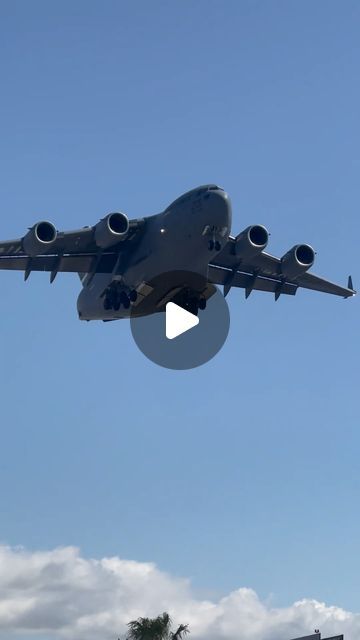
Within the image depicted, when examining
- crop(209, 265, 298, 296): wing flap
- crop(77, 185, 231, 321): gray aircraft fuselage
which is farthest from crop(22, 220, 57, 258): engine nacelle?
crop(209, 265, 298, 296): wing flap

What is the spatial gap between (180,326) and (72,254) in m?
5.14

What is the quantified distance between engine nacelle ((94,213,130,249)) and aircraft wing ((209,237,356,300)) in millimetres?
4563

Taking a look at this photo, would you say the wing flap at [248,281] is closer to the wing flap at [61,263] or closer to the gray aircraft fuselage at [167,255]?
the gray aircraft fuselage at [167,255]

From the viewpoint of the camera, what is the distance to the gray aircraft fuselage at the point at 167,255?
38000 millimetres

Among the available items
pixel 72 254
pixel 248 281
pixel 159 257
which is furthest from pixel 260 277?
pixel 72 254

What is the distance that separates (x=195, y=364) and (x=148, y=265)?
4425 millimetres

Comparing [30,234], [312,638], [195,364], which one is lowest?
[312,638]

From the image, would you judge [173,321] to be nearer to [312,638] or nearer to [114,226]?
[114,226]

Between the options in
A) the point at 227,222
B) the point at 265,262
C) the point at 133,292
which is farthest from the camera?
the point at 265,262

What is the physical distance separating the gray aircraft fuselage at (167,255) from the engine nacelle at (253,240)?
7.37 ft

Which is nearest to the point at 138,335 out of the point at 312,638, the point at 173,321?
the point at 173,321

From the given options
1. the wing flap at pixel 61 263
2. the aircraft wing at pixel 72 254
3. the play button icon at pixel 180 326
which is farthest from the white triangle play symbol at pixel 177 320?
the wing flap at pixel 61 263

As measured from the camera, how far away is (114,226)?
40156 mm

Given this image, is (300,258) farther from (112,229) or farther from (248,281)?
(112,229)
